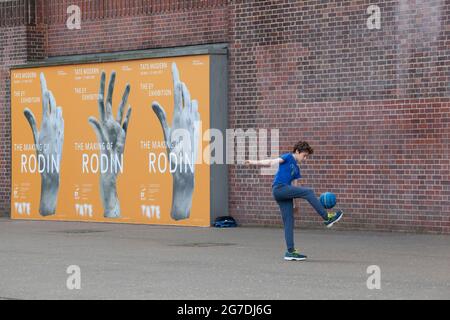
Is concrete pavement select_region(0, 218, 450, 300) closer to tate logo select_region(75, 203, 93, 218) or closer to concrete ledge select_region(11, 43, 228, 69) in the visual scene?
tate logo select_region(75, 203, 93, 218)

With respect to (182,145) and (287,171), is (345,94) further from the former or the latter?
(287,171)

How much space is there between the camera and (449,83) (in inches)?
790

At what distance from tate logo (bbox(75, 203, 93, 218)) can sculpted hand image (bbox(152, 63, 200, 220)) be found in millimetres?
2297

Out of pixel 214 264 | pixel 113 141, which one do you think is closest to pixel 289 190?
pixel 214 264

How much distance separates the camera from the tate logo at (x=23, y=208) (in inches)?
1035

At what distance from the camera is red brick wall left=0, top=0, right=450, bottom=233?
20312 mm

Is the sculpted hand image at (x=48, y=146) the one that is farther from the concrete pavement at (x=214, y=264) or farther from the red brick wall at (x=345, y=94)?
the concrete pavement at (x=214, y=264)

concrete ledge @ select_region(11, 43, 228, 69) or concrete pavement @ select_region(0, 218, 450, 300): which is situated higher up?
concrete ledge @ select_region(11, 43, 228, 69)

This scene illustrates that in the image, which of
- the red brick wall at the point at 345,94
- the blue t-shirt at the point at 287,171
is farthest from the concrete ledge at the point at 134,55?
the blue t-shirt at the point at 287,171

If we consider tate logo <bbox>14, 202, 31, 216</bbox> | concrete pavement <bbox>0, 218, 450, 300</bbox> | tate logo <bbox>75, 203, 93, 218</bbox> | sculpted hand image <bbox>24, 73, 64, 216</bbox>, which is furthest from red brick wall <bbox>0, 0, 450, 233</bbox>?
tate logo <bbox>14, 202, 31, 216</bbox>

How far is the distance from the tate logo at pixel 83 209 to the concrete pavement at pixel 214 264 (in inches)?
87.9

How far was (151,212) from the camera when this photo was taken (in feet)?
78.5

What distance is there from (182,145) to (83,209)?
3088mm
